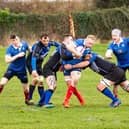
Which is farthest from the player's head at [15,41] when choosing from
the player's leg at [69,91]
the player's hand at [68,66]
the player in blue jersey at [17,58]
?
the player's leg at [69,91]

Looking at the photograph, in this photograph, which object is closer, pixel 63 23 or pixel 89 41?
pixel 89 41

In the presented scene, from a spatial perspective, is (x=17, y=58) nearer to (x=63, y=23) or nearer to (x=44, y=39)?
(x=44, y=39)

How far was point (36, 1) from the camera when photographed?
63625 millimetres

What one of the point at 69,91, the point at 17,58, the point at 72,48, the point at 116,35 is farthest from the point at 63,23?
the point at 72,48

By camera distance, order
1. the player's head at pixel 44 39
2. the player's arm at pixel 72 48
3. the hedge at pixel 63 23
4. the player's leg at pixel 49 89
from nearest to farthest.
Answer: the player's arm at pixel 72 48 < the player's leg at pixel 49 89 < the player's head at pixel 44 39 < the hedge at pixel 63 23

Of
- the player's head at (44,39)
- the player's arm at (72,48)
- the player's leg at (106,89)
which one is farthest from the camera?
the player's head at (44,39)

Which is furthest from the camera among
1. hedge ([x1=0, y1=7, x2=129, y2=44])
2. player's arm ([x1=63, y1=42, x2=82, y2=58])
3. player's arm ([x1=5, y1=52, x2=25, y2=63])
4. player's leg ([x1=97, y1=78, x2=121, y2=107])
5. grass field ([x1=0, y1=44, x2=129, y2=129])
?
hedge ([x1=0, y1=7, x2=129, y2=44])

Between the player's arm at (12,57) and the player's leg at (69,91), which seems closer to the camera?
the player's leg at (69,91)

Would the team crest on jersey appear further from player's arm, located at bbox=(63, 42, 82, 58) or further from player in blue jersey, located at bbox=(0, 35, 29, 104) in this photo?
player in blue jersey, located at bbox=(0, 35, 29, 104)

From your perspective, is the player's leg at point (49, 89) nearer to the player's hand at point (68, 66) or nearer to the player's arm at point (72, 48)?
the player's hand at point (68, 66)

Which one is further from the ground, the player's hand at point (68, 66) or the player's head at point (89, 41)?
the player's head at point (89, 41)

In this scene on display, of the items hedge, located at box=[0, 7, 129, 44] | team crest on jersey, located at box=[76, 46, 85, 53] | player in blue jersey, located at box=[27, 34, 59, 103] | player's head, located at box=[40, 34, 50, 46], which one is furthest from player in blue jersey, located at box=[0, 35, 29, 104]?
hedge, located at box=[0, 7, 129, 44]

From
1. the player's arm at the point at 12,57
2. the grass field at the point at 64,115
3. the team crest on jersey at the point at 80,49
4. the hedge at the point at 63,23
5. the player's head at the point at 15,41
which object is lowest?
the hedge at the point at 63,23

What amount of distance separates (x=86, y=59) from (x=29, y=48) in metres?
1.66
